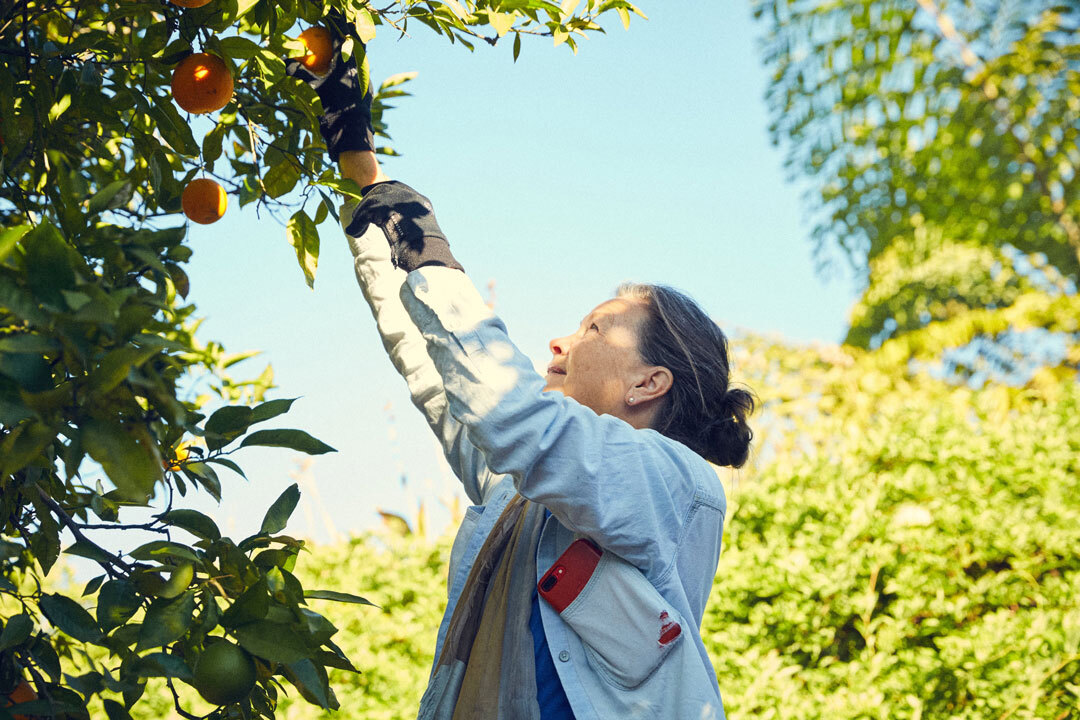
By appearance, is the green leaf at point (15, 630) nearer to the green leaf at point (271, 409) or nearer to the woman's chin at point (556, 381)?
the green leaf at point (271, 409)

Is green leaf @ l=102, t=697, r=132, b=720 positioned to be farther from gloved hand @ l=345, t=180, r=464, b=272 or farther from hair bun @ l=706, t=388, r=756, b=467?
hair bun @ l=706, t=388, r=756, b=467

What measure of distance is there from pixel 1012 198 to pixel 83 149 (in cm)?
1110

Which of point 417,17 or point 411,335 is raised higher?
point 417,17

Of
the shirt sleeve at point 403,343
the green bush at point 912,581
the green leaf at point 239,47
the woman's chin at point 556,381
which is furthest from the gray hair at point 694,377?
the green bush at point 912,581

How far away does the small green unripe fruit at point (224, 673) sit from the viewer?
0.90 metres

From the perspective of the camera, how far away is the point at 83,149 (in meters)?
1.52

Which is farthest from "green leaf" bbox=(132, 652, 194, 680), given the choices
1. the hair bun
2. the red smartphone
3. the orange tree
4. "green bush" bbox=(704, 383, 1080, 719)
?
"green bush" bbox=(704, 383, 1080, 719)

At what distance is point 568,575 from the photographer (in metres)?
1.27

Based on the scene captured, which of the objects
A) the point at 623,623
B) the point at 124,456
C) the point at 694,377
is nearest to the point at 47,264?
the point at 124,456

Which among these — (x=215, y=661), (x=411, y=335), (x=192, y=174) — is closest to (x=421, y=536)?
(x=411, y=335)

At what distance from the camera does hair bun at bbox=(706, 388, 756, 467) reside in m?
1.64

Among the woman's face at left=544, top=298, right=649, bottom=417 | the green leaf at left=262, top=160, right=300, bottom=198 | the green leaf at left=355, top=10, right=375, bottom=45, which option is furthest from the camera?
the woman's face at left=544, top=298, right=649, bottom=417

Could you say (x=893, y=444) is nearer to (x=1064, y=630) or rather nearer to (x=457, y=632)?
(x=1064, y=630)

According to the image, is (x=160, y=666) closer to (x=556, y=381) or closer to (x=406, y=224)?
(x=406, y=224)
